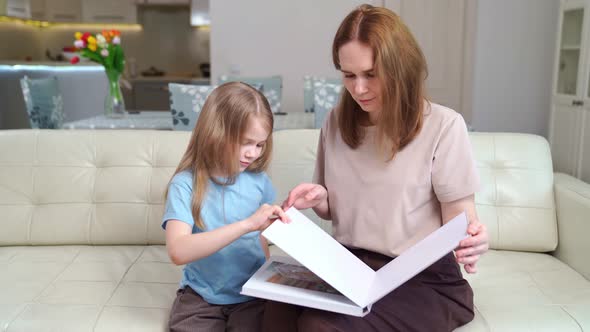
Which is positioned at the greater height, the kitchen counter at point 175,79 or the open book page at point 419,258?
the kitchen counter at point 175,79

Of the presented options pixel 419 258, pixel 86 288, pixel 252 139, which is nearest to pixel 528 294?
pixel 419 258

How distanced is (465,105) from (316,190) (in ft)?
14.7

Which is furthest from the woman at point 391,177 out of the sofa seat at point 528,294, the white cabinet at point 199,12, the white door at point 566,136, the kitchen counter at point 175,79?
the white cabinet at point 199,12

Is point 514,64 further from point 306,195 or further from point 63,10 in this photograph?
point 63,10

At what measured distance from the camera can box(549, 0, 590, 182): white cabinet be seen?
4.15 metres

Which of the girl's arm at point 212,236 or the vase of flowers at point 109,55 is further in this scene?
the vase of flowers at point 109,55

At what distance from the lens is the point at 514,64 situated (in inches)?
218

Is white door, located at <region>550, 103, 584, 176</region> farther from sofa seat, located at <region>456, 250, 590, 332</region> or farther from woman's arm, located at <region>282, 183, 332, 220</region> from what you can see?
woman's arm, located at <region>282, 183, 332, 220</region>

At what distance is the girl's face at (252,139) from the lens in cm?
147

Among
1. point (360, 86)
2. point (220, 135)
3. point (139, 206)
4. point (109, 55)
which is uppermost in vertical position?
point (109, 55)

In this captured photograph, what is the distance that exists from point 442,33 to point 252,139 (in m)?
4.69

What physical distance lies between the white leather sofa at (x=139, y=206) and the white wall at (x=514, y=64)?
3621mm

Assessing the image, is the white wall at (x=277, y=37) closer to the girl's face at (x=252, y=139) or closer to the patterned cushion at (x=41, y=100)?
the patterned cushion at (x=41, y=100)

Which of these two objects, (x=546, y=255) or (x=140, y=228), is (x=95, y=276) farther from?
(x=546, y=255)
